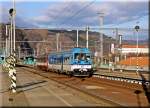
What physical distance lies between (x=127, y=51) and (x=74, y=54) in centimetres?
7728

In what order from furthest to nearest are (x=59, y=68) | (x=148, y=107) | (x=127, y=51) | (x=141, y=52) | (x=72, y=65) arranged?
(x=127, y=51) < (x=141, y=52) < (x=59, y=68) < (x=72, y=65) < (x=148, y=107)

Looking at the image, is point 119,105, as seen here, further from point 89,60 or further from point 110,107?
point 89,60

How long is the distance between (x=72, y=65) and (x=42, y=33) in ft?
468

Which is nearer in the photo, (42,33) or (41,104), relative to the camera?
(41,104)

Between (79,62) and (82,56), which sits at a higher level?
(82,56)

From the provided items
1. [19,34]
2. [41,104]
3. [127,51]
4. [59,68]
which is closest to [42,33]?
[19,34]

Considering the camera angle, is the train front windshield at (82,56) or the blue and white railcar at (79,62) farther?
the train front windshield at (82,56)

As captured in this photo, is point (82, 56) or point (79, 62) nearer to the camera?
point (79, 62)

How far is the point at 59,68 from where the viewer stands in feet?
197

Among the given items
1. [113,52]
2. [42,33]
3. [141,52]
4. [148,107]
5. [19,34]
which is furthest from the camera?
[42,33]

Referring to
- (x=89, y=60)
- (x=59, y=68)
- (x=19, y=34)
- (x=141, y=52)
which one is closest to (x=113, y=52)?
(x=141, y=52)

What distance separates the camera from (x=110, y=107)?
61.3 feet

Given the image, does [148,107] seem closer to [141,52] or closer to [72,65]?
[72,65]

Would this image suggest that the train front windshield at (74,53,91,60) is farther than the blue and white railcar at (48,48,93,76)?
Yes
